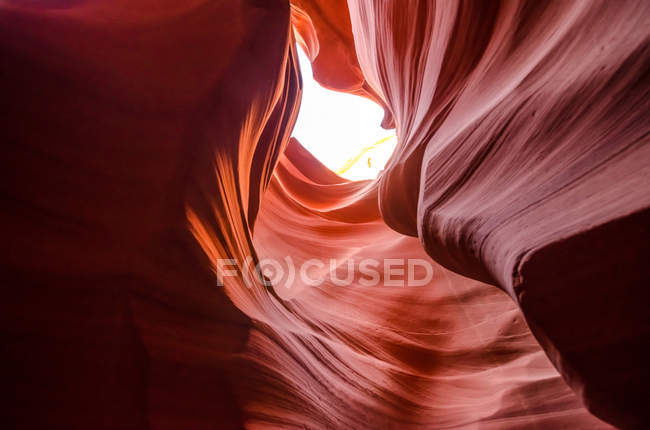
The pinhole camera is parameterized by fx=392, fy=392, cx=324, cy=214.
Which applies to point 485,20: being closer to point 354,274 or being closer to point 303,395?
point 303,395

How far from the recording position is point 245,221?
2.12 metres

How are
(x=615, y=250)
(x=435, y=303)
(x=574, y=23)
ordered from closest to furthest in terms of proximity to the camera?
(x=615, y=250)
(x=574, y=23)
(x=435, y=303)

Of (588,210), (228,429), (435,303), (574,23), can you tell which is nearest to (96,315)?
(228,429)

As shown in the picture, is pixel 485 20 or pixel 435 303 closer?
pixel 485 20

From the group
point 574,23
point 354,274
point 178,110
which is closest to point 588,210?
point 574,23

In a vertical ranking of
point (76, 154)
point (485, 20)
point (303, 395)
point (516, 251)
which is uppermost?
point (485, 20)

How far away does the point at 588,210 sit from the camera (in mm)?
611

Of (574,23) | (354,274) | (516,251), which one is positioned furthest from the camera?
(354,274)

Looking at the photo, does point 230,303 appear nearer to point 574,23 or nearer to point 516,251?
point 516,251

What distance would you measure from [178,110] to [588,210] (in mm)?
1263

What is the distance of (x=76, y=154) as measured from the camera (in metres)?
1.11

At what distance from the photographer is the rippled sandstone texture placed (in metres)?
0.65

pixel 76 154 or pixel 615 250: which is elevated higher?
pixel 76 154

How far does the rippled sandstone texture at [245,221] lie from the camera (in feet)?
2.13
